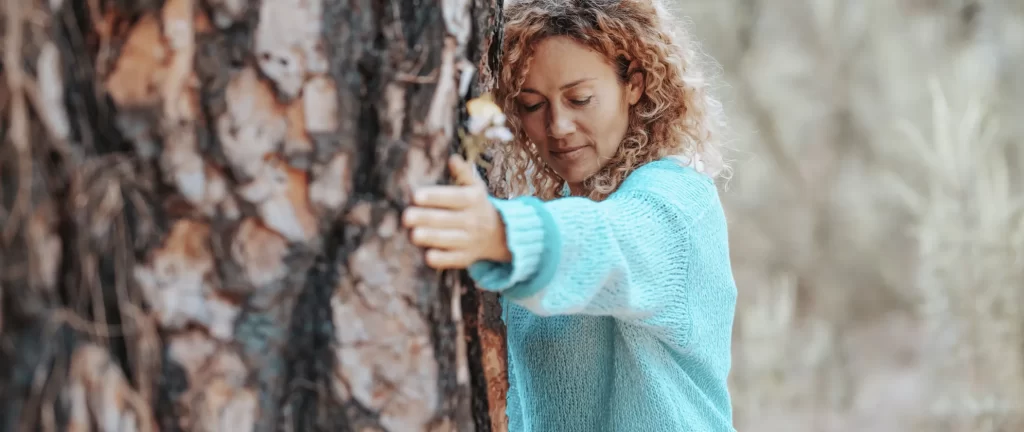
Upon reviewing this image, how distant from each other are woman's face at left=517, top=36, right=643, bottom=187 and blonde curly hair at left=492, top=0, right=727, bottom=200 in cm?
2

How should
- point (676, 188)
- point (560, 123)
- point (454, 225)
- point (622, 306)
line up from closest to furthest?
point (454, 225)
point (622, 306)
point (676, 188)
point (560, 123)

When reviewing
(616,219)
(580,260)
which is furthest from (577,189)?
(580,260)

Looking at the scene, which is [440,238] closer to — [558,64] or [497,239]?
[497,239]

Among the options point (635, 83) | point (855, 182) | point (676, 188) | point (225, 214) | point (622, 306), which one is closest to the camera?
point (225, 214)

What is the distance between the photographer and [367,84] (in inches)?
39.9

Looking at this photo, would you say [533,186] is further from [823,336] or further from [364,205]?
[823,336]

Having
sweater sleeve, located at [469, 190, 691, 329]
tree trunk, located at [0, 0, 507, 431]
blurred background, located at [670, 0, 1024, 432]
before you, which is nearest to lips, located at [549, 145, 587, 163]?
sweater sleeve, located at [469, 190, 691, 329]

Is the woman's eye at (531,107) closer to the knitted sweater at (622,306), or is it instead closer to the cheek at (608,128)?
the cheek at (608,128)

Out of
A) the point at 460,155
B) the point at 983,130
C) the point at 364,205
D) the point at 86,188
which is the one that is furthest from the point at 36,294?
the point at 983,130

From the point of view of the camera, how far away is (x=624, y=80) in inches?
65.1

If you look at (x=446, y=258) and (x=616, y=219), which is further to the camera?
(x=616, y=219)

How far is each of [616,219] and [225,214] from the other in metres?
0.45

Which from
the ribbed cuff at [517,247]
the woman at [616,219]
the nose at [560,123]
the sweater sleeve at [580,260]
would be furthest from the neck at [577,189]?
the ribbed cuff at [517,247]

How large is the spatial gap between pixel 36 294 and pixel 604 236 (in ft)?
1.84
